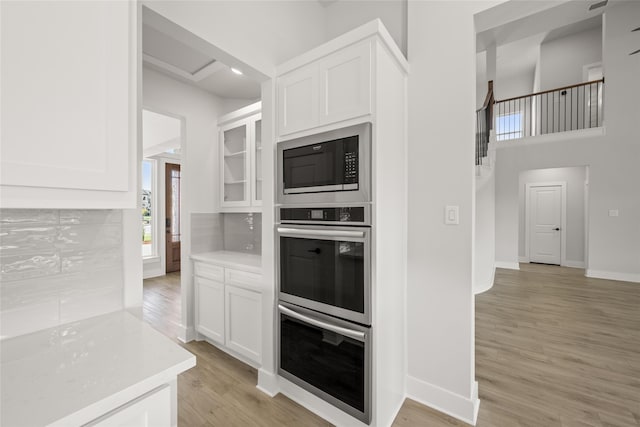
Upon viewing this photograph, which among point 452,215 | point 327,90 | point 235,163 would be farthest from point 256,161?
point 452,215

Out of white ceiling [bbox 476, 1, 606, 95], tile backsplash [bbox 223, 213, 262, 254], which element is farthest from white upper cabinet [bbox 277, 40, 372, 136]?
white ceiling [bbox 476, 1, 606, 95]

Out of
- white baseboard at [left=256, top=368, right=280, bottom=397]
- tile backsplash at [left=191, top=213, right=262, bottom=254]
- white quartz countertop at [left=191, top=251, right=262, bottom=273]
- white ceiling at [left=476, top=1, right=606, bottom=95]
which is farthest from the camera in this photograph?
white ceiling at [left=476, top=1, right=606, bottom=95]

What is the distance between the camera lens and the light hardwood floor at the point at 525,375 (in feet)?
6.02

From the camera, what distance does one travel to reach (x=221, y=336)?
8.53ft

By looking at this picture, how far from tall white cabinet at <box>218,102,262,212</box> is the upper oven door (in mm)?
1038

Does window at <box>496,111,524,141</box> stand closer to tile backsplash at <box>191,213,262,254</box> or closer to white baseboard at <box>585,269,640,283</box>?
white baseboard at <box>585,269,640,283</box>

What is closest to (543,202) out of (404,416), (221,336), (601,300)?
(601,300)

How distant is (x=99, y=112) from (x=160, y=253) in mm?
5886

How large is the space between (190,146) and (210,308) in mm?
1709

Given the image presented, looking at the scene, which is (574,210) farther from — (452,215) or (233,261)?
(233,261)

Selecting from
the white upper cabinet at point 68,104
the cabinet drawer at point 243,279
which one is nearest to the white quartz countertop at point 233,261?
the cabinet drawer at point 243,279

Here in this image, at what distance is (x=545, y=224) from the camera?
719 centimetres

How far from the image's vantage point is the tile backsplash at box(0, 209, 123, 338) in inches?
37.0

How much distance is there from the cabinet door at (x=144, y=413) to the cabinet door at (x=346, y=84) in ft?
4.97
